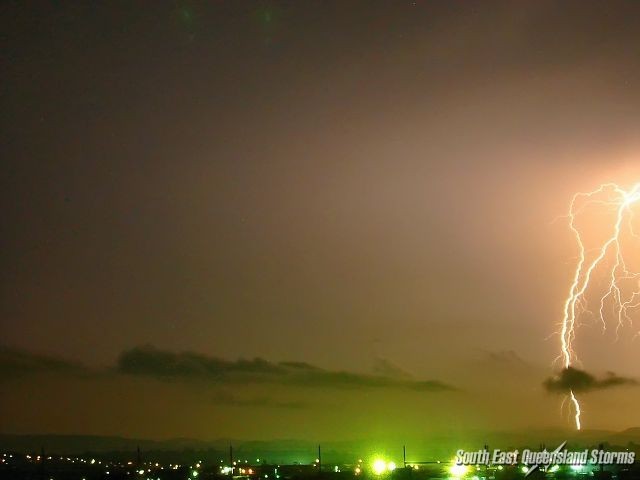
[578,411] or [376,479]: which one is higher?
[578,411]

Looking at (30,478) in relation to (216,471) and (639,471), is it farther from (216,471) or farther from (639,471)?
(639,471)

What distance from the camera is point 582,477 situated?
38.5 metres

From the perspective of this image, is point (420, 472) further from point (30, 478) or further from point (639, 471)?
point (30, 478)

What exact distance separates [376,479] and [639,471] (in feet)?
46.1

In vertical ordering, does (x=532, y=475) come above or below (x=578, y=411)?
below

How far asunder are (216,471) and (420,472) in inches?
821

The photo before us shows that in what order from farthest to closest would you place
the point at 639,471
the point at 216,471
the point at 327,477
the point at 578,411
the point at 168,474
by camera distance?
the point at 216,471
the point at 168,474
the point at 327,477
the point at 639,471
the point at 578,411

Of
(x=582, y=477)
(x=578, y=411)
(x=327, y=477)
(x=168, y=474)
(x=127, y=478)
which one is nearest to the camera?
(x=578, y=411)

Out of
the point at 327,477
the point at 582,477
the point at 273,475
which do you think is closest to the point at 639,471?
the point at 582,477

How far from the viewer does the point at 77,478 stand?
53938 mm

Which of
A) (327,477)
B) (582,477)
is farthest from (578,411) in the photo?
(327,477)

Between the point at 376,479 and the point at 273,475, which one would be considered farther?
the point at 273,475

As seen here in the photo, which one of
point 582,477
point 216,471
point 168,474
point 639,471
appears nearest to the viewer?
point 582,477

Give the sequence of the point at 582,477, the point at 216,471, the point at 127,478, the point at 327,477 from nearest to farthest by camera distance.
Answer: the point at 582,477 < the point at 327,477 < the point at 127,478 < the point at 216,471
